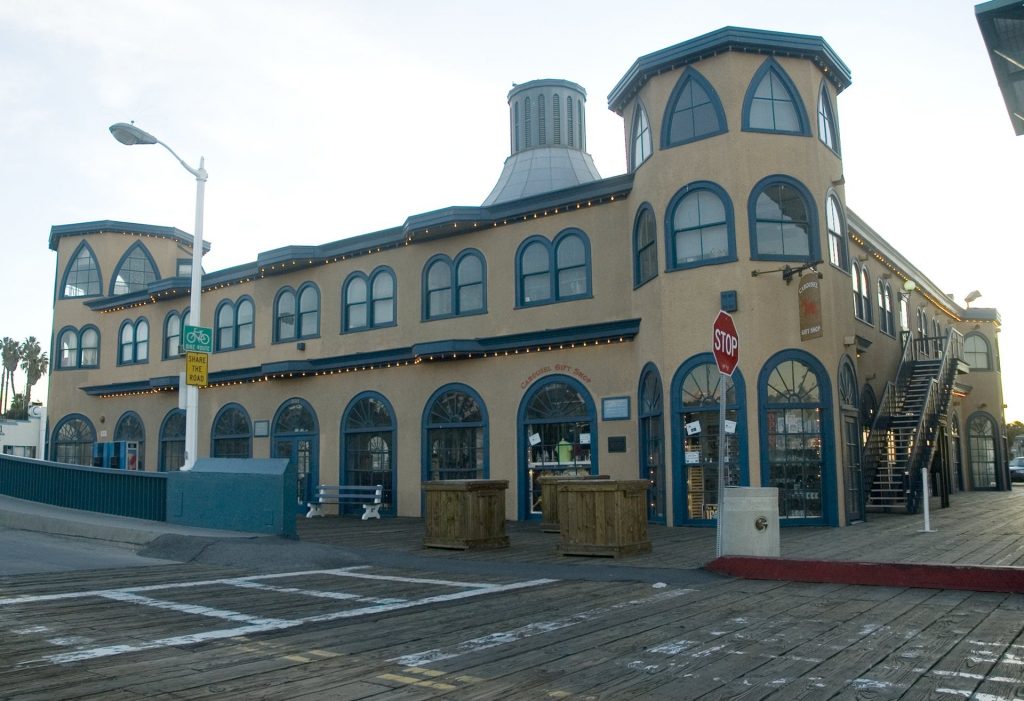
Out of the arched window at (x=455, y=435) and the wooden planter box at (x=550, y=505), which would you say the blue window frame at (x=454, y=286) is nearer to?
the arched window at (x=455, y=435)

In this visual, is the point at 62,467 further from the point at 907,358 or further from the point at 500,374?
the point at 907,358

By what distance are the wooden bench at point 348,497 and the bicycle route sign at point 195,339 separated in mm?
7034

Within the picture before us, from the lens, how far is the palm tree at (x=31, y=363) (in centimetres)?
9544

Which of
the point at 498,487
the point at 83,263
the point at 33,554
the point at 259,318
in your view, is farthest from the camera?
the point at 83,263

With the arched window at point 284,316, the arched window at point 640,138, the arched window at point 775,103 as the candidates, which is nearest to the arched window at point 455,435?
the arched window at point 284,316

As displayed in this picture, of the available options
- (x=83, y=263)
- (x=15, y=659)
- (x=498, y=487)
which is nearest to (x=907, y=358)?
(x=498, y=487)

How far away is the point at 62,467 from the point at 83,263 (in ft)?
63.0

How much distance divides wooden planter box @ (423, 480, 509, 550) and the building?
4.99 m

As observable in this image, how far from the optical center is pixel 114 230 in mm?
33375

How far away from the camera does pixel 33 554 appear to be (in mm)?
12367

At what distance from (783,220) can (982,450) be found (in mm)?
23911

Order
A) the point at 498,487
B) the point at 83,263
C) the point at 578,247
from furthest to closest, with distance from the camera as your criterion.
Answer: the point at 83,263, the point at 578,247, the point at 498,487

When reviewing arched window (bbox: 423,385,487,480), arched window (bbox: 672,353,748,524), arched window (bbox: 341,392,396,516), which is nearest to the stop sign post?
arched window (bbox: 672,353,748,524)

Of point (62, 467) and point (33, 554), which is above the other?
point (62, 467)
